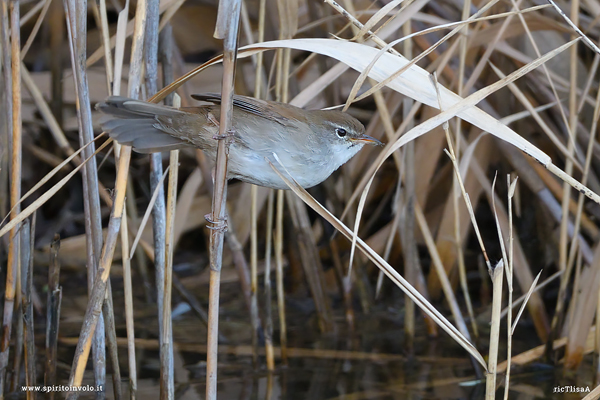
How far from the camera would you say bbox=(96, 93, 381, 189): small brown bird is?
1.84 meters

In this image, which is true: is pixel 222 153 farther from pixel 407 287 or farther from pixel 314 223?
pixel 314 223

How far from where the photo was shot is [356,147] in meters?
2.31

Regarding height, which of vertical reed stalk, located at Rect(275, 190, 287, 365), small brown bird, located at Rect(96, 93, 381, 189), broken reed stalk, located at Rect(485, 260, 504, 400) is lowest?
broken reed stalk, located at Rect(485, 260, 504, 400)

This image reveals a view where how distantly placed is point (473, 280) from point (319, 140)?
1.95m

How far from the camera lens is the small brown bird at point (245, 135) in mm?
1842

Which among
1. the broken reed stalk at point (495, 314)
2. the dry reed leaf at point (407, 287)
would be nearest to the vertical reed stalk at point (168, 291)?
the dry reed leaf at point (407, 287)

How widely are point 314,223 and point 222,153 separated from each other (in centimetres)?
231

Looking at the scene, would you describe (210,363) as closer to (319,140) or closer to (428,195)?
(319,140)

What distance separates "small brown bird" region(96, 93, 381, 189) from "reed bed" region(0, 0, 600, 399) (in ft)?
0.28

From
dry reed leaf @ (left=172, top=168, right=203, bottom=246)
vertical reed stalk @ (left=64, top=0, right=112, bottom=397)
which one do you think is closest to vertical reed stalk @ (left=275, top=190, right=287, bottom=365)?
dry reed leaf @ (left=172, top=168, right=203, bottom=246)

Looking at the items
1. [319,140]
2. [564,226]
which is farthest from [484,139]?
[319,140]

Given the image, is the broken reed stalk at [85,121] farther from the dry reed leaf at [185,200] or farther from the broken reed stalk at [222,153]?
the dry reed leaf at [185,200]

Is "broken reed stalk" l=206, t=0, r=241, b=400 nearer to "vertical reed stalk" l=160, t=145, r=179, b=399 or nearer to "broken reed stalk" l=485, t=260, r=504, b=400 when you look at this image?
"vertical reed stalk" l=160, t=145, r=179, b=399

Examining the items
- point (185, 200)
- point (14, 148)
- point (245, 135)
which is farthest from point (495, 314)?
point (185, 200)
